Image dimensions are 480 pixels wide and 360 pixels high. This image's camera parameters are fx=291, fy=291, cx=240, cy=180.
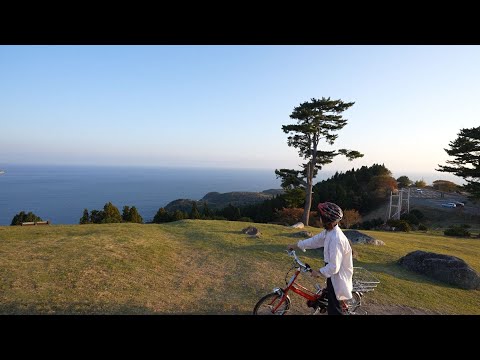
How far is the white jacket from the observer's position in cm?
369

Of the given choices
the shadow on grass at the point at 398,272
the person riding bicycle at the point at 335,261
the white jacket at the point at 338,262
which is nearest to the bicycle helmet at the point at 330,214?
the person riding bicycle at the point at 335,261

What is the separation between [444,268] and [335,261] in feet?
26.4

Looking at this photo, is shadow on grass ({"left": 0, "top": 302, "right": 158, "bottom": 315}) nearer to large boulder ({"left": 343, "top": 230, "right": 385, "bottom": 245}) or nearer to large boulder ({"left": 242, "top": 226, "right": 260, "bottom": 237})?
large boulder ({"left": 242, "top": 226, "right": 260, "bottom": 237})

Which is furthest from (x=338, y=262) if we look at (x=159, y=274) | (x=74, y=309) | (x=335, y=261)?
(x=159, y=274)

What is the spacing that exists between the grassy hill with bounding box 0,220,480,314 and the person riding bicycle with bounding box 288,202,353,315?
2731 mm

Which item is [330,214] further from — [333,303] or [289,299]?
[289,299]

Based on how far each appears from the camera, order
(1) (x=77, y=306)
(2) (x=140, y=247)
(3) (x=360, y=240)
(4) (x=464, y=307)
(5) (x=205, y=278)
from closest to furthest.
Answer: (1) (x=77, y=306) → (4) (x=464, y=307) → (5) (x=205, y=278) → (2) (x=140, y=247) → (3) (x=360, y=240)
